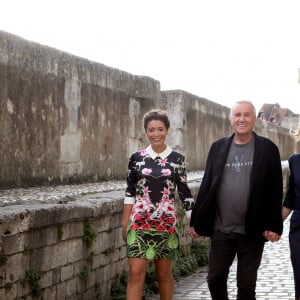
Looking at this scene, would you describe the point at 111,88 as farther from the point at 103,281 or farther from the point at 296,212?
the point at 296,212

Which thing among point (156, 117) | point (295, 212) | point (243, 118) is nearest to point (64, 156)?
point (156, 117)

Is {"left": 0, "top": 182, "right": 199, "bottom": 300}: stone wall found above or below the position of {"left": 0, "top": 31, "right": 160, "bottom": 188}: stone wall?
below

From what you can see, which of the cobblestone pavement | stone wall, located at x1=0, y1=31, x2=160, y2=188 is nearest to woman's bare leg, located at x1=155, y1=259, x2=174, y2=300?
the cobblestone pavement

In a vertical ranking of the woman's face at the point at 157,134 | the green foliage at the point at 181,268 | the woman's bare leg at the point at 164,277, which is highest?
the woman's face at the point at 157,134

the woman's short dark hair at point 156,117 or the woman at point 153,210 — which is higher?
→ the woman's short dark hair at point 156,117

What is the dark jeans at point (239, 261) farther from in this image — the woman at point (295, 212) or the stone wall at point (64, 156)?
the stone wall at point (64, 156)

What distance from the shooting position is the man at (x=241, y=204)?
4.60 meters

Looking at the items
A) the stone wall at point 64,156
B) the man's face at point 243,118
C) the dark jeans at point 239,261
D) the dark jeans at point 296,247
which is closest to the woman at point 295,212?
the dark jeans at point 296,247

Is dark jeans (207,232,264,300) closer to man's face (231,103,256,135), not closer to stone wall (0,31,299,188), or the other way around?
man's face (231,103,256,135)

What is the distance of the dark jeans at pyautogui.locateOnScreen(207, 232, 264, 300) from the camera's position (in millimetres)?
4641

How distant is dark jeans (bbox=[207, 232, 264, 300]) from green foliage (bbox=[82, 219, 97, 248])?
1.15m

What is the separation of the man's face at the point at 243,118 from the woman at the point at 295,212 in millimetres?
368

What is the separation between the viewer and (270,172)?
15.3 ft

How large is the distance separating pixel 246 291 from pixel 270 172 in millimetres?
819
